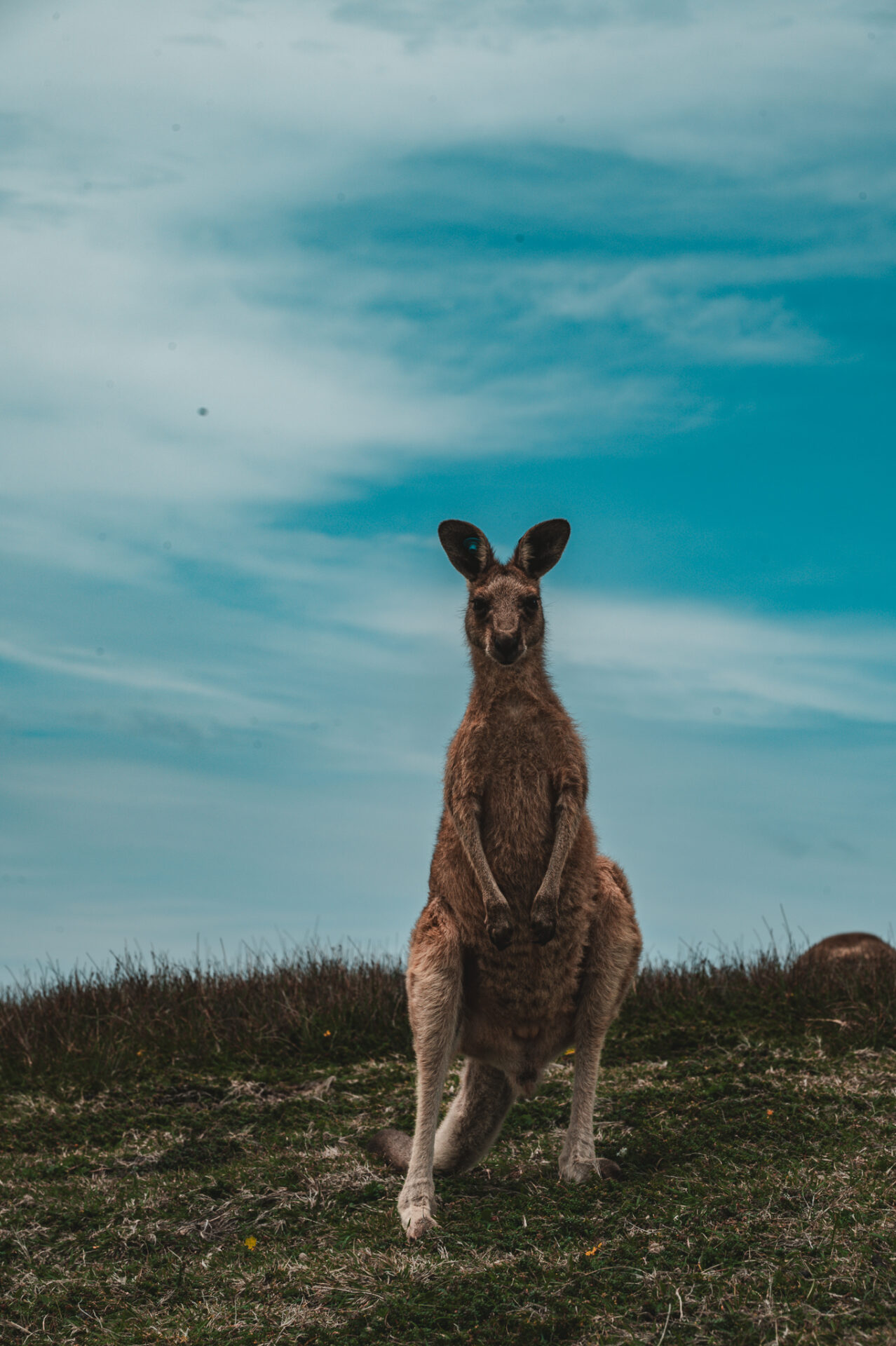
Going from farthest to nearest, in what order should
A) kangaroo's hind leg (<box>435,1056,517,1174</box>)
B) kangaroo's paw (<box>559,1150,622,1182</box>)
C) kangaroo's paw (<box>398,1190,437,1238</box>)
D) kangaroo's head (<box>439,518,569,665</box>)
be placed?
kangaroo's hind leg (<box>435,1056,517,1174</box>)
kangaroo's paw (<box>559,1150,622,1182</box>)
kangaroo's head (<box>439,518,569,665</box>)
kangaroo's paw (<box>398,1190,437,1238</box>)

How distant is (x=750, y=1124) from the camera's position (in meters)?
7.31

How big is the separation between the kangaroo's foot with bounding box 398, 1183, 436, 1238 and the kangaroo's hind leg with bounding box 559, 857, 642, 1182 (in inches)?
30.8

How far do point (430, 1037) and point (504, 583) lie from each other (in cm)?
239

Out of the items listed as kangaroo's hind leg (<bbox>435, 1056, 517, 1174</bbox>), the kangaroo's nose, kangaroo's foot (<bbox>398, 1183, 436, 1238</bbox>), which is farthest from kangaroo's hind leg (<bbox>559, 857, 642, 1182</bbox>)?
the kangaroo's nose

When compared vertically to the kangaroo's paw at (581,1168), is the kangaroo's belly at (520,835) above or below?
above

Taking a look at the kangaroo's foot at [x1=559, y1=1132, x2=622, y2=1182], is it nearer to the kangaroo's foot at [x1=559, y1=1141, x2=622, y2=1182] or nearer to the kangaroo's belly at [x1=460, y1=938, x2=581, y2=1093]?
the kangaroo's foot at [x1=559, y1=1141, x2=622, y2=1182]

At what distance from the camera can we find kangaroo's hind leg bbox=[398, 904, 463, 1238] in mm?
6066

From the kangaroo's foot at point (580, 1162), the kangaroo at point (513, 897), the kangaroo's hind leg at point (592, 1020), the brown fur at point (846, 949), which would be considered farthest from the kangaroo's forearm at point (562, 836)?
the brown fur at point (846, 949)

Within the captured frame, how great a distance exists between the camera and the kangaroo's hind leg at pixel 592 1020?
6.34 meters

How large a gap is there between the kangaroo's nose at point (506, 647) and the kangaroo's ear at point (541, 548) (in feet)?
1.72

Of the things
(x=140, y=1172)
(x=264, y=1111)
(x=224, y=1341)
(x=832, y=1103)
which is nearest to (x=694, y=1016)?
(x=832, y=1103)

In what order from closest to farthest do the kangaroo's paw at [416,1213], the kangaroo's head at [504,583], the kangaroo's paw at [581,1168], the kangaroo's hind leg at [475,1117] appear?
the kangaroo's paw at [416,1213] < the kangaroo's head at [504,583] < the kangaroo's paw at [581,1168] < the kangaroo's hind leg at [475,1117]

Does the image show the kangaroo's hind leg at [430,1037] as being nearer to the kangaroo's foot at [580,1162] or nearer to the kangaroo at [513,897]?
the kangaroo at [513,897]

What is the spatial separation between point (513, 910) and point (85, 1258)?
3.48 meters
